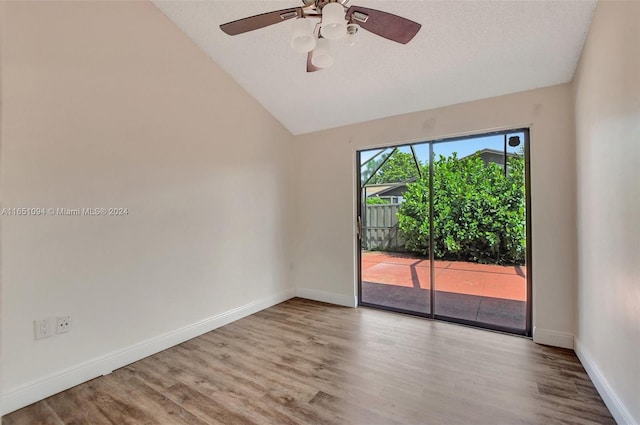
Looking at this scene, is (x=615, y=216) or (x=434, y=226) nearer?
(x=615, y=216)

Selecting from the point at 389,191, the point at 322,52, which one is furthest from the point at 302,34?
the point at 389,191

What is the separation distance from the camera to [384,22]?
5.00 ft

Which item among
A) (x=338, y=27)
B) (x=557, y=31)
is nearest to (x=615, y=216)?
(x=557, y=31)

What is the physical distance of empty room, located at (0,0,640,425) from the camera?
1732 millimetres

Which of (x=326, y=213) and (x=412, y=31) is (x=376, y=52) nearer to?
(x=412, y=31)

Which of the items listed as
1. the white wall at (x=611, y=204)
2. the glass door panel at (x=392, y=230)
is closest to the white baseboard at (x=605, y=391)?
the white wall at (x=611, y=204)

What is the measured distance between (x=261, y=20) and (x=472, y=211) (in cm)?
256

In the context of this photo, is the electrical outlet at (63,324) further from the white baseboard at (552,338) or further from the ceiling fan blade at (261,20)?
the white baseboard at (552,338)

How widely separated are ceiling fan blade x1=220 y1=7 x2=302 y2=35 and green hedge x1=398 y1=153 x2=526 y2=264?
2.21 m

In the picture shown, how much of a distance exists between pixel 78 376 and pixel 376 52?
3.35 metres

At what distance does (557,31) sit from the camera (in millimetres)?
2043

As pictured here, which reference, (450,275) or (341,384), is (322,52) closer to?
(341,384)

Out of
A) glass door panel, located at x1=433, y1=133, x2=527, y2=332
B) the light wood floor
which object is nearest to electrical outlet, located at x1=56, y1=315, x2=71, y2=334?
the light wood floor

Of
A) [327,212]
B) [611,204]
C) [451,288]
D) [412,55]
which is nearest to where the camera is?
[611,204]
